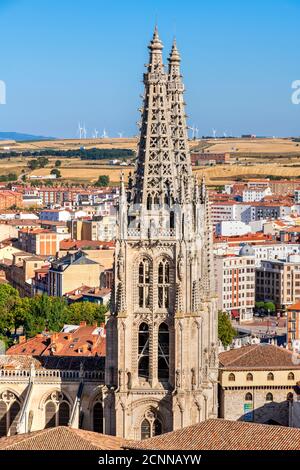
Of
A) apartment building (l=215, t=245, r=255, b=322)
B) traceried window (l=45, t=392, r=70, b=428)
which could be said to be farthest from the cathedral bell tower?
apartment building (l=215, t=245, r=255, b=322)

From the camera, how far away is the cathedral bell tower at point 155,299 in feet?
136

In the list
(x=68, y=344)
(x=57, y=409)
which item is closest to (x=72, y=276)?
(x=68, y=344)

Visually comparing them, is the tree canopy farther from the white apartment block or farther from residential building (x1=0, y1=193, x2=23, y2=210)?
the white apartment block

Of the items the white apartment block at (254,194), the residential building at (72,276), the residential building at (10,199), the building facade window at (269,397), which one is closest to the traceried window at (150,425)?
the building facade window at (269,397)

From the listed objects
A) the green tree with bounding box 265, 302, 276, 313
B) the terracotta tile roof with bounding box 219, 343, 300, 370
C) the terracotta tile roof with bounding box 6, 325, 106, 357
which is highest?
the terracotta tile roof with bounding box 219, 343, 300, 370

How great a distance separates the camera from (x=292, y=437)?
33.2 m

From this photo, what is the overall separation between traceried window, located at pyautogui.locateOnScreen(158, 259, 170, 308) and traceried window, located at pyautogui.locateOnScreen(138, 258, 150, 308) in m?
0.30

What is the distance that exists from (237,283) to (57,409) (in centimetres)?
5947

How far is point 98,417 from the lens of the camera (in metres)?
44.1

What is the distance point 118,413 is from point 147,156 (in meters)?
6.94

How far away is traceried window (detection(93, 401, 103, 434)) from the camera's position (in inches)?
1722

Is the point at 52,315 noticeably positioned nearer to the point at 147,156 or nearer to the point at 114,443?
the point at 147,156

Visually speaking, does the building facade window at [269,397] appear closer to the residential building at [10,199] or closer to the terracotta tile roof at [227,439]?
the terracotta tile roof at [227,439]
